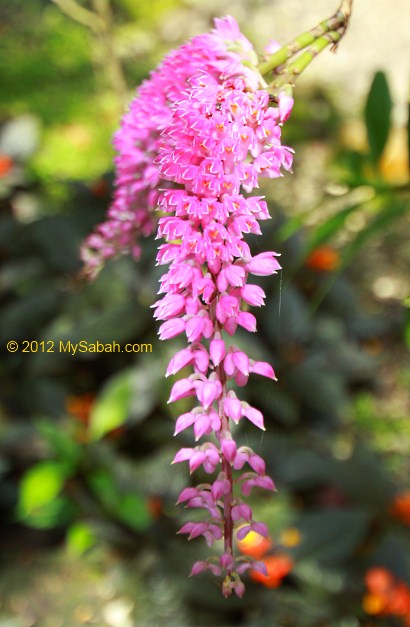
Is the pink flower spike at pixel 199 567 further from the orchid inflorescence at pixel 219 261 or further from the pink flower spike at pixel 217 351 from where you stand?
the pink flower spike at pixel 217 351

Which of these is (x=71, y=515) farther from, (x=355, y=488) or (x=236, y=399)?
(x=236, y=399)

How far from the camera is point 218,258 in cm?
33

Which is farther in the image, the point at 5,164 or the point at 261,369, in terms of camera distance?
the point at 5,164

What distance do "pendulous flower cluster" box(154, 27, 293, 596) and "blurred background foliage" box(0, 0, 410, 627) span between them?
56 centimetres

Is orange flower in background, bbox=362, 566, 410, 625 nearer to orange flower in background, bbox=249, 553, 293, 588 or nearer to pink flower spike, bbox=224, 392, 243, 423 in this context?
orange flower in background, bbox=249, 553, 293, 588

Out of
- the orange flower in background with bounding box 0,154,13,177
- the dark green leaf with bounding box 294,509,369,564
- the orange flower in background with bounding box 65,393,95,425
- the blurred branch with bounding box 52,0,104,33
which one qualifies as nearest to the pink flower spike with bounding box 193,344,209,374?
the dark green leaf with bounding box 294,509,369,564

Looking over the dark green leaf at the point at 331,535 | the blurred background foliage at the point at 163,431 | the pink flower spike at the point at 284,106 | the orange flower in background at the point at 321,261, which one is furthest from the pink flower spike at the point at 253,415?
the orange flower in background at the point at 321,261

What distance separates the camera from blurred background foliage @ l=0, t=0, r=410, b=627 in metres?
1.81

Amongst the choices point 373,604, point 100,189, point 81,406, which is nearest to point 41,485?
point 81,406

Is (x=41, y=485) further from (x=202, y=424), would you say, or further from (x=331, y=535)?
(x=202, y=424)

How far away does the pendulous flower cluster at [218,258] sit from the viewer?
1.06 ft

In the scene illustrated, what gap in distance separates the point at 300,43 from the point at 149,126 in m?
0.09

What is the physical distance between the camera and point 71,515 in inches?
84.7

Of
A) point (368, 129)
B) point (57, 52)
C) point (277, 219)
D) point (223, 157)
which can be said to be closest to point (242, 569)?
point (223, 157)
